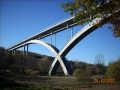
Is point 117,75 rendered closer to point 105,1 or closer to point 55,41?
point 105,1

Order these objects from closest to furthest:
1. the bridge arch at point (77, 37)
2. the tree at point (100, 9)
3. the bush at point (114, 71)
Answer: the tree at point (100, 9), the bush at point (114, 71), the bridge arch at point (77, 37)

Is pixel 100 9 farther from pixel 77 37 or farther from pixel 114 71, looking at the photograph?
pixel 77 37

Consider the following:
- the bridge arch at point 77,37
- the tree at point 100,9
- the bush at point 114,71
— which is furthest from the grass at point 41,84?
the bridge arch at point 77,37

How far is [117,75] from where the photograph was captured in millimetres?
12789

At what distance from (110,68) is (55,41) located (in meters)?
20.2

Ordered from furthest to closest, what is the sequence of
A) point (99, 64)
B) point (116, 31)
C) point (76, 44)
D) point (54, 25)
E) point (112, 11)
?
point (99, 64), point (54, 25), point (76, 44), point (116, 31), point (112, 11)

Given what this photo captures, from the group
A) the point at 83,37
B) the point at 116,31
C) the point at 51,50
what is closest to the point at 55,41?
the point at 51,50

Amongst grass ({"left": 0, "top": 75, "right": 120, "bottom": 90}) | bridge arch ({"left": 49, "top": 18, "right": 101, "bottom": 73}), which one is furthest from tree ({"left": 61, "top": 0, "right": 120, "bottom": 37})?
bridge arch ({"left": 49, "top": 18, "right": 101, "bottom": 73})

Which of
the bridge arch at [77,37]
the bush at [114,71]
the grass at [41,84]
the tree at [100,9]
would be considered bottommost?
the grass at [41,84]

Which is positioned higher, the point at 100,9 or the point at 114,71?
the point at 100,9

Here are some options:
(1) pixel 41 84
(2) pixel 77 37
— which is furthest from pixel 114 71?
(2) pixel 77 37

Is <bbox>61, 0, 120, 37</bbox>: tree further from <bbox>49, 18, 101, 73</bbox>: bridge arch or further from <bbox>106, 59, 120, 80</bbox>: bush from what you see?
<bbox>49, 18, 101, 73</bbox>: bridge arch

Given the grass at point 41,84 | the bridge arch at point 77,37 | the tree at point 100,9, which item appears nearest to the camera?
the tree at point 100,9

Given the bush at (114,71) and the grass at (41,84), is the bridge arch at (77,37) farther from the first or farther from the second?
the grass at (41,84)
